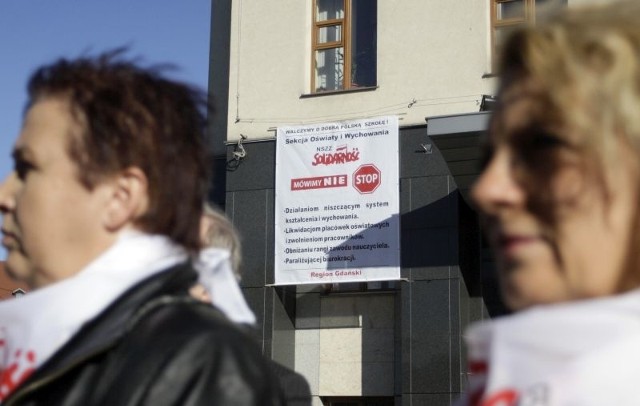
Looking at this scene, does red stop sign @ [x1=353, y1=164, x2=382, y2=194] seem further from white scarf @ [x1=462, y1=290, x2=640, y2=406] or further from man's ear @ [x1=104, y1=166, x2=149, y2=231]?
white scarf @ [x1=462, y1=290, x2=640, y2=406]

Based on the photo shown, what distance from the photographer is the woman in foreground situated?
128cm

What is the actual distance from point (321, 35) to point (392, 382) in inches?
206

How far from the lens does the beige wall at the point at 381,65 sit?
46.2 ft

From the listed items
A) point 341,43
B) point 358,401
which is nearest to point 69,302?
point 358,401

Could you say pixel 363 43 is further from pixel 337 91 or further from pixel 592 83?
pixel 592 83

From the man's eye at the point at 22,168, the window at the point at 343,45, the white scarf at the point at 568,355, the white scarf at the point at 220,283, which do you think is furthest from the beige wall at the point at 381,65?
the white scarf at the point at 568,355

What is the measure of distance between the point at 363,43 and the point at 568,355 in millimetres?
14001

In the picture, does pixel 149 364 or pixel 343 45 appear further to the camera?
pixel 343 45

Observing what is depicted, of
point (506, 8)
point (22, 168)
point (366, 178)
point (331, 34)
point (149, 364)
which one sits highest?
point (506, 8)

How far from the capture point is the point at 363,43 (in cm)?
1505

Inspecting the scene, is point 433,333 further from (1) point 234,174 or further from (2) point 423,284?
(1) point 234,174

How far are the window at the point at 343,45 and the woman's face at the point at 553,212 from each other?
13397mm

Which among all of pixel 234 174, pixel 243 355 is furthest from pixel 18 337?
pixel 234 174

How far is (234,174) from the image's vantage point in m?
15.4
